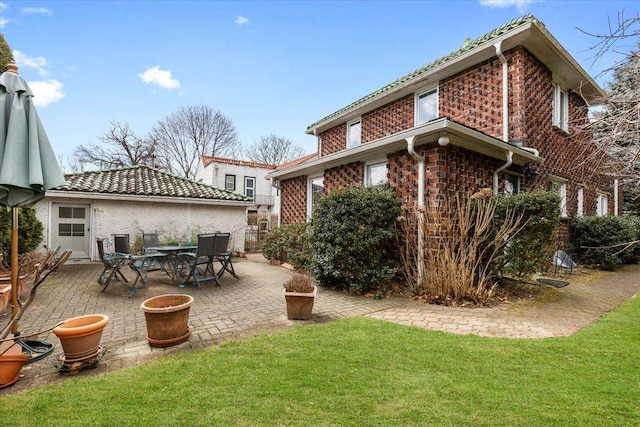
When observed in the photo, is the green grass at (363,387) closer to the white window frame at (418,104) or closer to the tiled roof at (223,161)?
the white window frame at (418,104)

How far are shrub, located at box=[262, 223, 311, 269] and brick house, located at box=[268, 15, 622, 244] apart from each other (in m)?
1.59

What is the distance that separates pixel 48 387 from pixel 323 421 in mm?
2534

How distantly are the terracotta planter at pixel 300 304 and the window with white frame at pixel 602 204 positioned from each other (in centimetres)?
1451

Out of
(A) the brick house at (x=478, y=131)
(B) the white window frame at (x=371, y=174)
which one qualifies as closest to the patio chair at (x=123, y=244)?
(A) the brick house at (x=478, y=131)

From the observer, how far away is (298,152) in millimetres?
36156

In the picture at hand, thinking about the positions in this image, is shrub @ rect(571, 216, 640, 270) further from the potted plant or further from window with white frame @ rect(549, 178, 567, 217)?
the potted plant

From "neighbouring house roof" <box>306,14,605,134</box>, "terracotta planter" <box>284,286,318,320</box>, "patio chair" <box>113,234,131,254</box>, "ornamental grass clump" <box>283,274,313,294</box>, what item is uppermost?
"neighbouring house roof" <box>306,14,605,134</box>

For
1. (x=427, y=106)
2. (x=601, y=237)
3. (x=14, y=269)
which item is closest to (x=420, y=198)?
(x=427, y=106)

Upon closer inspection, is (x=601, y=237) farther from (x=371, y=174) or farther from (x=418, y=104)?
(x=371, y=174)

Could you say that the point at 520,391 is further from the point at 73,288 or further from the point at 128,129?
the point at 128,129

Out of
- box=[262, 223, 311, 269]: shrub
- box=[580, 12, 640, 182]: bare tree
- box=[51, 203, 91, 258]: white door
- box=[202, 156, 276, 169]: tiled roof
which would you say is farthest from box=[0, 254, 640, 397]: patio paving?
box=[202, 156, 276, 169]: tiled roof

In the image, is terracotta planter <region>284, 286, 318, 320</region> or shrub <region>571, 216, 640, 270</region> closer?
terracotta planter <region>284, 286, 318, 320</region>

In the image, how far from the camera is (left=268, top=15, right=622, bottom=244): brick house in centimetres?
624

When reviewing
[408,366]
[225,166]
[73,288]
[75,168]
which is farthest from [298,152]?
[408,366]
